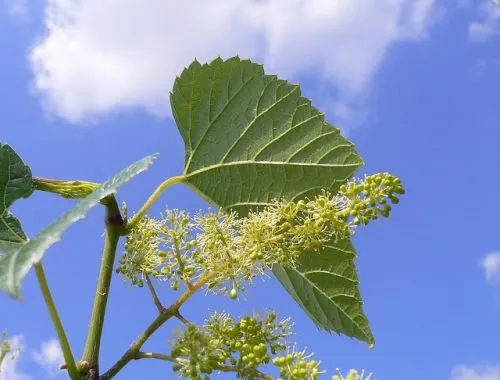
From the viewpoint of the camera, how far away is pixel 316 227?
6.93ft

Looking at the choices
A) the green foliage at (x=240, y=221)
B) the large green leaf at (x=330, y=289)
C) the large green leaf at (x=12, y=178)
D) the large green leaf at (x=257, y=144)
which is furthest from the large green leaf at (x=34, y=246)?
the large green leaf at (x=330, y=289)

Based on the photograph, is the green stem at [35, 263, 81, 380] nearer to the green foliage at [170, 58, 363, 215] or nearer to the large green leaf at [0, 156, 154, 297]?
the large green leaf at [0, 156, 154, 297]

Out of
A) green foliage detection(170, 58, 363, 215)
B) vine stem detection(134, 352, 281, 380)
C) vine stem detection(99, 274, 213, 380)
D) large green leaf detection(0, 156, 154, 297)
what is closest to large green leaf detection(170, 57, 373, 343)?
green foliage detection(170, 58, 363, 215)

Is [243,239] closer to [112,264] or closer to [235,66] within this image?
[112,264]

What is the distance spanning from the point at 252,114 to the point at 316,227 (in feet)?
1.64

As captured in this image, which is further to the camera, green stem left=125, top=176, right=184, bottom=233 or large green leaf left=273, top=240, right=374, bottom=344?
large green leaf left=273, top=240, right=374, bottom=344

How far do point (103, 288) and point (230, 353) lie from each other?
39 centimetres

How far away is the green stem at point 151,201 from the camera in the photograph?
208 cm

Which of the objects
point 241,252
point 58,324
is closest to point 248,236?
point 241,252

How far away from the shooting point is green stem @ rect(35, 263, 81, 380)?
1.76 m

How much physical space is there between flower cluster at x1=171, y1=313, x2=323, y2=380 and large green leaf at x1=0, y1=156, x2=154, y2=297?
504 millimetres

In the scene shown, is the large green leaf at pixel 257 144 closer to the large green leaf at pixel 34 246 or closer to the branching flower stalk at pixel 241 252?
the branching flower stalk at pixel 241 252

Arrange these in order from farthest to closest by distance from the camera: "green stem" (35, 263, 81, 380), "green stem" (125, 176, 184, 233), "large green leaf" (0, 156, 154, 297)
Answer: "green stem" (125, 176, 184, 233) < "green stem" (35, 263, 81, 380) < "large green leaf" (0, 156, 154, 297)

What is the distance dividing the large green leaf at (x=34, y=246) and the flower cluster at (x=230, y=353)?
504mm
